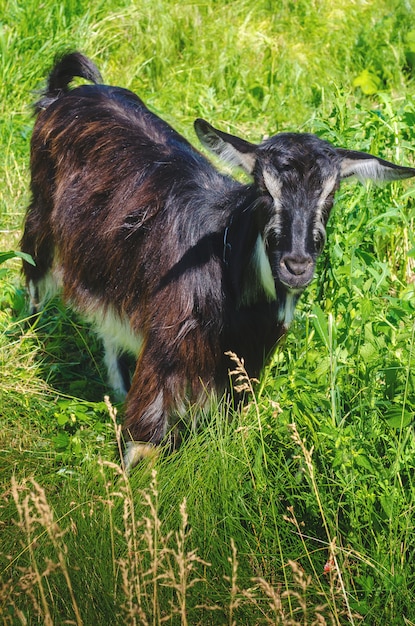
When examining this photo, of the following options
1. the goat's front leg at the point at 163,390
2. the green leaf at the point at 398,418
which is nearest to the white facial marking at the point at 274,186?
the goat's front leg at the point at 163,390

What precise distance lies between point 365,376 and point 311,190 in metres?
0.79

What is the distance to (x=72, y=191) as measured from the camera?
477cm

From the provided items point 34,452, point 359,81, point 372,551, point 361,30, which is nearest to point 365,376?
point 372,551

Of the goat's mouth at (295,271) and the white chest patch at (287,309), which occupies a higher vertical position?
the goat's mouth at (295,271)

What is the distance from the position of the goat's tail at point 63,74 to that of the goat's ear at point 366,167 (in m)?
2.03

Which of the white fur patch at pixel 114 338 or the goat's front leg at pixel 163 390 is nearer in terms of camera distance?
the goat's front leg at pixel 163 390

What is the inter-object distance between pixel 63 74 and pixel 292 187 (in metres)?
2.22

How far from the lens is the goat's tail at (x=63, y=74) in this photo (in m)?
5.33

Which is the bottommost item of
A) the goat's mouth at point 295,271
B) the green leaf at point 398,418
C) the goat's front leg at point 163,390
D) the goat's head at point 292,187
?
the goat's front leg at point 163,390

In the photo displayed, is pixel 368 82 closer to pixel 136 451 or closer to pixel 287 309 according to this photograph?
pixel 287 309

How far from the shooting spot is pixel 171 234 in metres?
4.24

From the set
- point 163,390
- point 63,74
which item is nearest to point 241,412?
point 163,390

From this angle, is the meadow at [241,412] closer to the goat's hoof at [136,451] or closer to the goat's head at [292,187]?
the goat's hoof at [136,451]

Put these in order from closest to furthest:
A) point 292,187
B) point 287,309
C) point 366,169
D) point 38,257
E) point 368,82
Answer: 1. point 292,187
2. point 366,169
3. point 287,309
4. point 38,257
5. point 368,82
